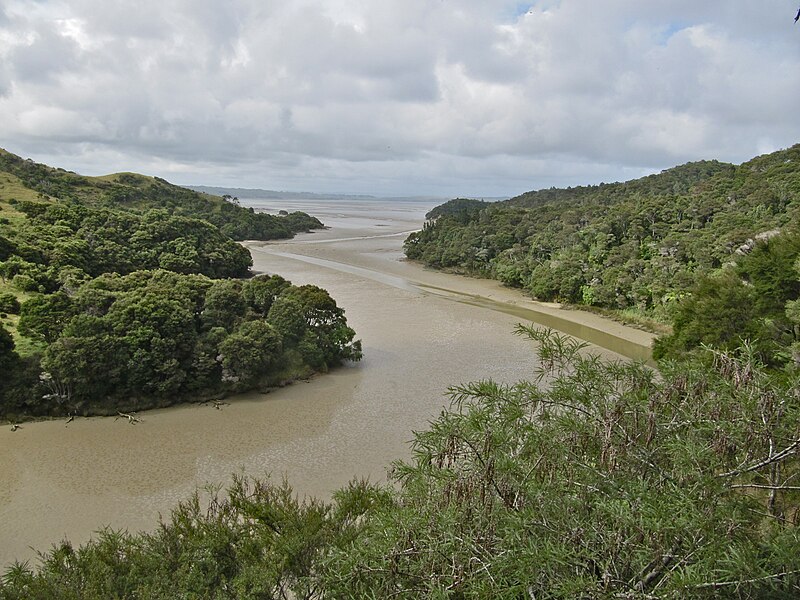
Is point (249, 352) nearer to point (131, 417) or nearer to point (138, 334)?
point (138, 334)

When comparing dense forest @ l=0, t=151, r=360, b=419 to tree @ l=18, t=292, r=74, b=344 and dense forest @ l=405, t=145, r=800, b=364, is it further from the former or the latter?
dense forest @ l=405, t=145, r=800, b=364

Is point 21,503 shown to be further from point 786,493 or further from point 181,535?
point 786,493

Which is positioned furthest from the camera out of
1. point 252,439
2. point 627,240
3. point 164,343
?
point 627,240

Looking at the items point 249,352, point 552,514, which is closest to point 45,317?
point 249,352

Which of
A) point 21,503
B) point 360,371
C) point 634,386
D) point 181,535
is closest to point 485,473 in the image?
point 634,386

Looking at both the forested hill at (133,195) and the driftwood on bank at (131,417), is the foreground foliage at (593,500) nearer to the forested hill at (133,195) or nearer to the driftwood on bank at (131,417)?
the driftwood on bank at (131,417)

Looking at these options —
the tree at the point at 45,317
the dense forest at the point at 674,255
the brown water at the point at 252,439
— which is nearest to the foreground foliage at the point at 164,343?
the tree at the point at 45,317

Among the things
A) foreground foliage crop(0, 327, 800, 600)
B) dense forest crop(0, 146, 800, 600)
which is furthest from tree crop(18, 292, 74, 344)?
foreground foliage crop(0, 327, 800, 600)
